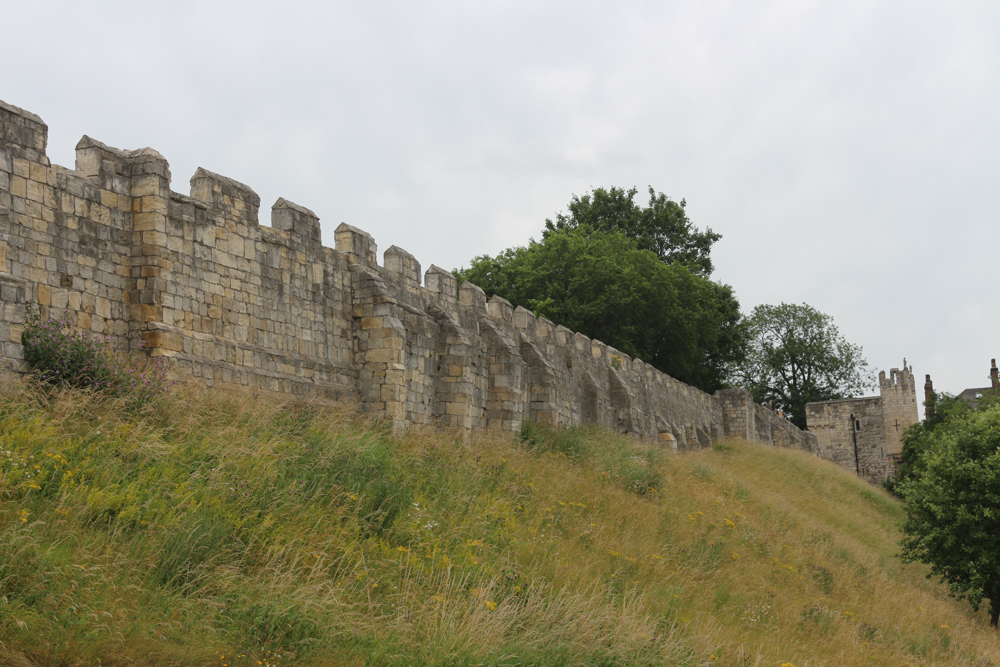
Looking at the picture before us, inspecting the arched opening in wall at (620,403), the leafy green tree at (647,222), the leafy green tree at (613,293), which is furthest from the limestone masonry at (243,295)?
the leafy green tree at (647,222)

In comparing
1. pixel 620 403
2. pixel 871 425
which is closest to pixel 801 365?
pixel 871 425

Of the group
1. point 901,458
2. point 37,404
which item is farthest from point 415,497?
point 901,458

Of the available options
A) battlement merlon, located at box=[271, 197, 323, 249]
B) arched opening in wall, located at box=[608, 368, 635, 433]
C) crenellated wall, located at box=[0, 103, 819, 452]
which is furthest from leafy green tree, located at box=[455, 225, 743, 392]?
battlement merlon, located at box=[271, 197, 323, 249]

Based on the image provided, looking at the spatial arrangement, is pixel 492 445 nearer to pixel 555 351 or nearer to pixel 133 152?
pixel 133 152

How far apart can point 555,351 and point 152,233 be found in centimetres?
1358

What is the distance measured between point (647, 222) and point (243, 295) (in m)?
36.4

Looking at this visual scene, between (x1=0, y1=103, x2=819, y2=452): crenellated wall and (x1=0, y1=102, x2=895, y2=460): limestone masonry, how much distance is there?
2cm

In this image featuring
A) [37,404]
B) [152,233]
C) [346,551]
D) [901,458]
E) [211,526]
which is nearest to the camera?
[211,526]

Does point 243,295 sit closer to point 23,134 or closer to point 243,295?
point 243,295

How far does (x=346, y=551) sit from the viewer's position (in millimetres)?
7336

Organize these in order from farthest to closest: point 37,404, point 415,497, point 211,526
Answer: point 415,497 → point 37,404 → point 211,526

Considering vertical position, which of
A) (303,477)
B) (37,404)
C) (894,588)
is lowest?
(894,588)

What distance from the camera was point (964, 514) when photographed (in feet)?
57.3

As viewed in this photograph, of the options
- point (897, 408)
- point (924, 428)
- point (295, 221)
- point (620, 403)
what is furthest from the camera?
point (897, 408)
